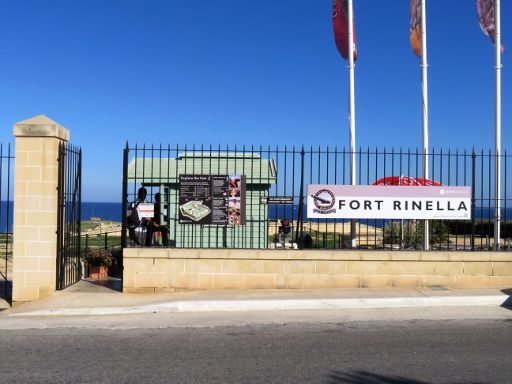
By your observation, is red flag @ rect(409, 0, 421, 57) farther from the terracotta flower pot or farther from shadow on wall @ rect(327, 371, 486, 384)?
shadow on wall @ rect(327, 371, 486, 384)

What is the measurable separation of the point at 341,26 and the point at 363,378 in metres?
11.2

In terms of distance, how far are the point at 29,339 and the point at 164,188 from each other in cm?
715

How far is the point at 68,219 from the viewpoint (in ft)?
35.3

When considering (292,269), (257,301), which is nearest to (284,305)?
(257,301)

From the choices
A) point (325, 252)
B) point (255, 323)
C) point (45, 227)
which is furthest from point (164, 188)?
point (255, 323)

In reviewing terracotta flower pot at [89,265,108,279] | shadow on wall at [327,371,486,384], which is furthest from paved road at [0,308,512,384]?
terracotta flower pot at [89,265,108,279]

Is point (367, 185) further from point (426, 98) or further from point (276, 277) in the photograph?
point (426, 98)

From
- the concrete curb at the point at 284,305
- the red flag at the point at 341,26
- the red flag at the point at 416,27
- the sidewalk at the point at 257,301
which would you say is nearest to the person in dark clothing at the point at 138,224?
the sidewalk at the point at 257,301

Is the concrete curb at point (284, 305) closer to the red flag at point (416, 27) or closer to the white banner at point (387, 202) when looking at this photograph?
the white banner at point (387, 202)

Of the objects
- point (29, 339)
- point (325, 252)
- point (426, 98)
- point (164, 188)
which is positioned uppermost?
point (426, 98)

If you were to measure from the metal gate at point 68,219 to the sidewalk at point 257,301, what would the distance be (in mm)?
699

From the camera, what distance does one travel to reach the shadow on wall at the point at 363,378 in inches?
212

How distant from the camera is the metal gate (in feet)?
33.8

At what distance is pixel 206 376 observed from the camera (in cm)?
559
